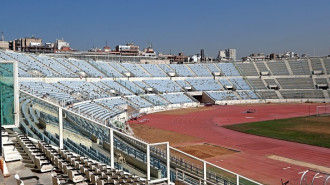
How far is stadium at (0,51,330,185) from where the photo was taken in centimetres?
1024

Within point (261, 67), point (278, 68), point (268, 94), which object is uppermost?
point (261, 67)

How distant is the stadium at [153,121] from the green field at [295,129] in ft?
2.30

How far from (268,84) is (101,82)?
4466 centimetres

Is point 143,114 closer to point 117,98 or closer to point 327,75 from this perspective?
point 117,98

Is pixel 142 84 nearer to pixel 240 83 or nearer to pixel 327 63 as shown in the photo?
pixel 240 83

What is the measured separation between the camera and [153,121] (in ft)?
154

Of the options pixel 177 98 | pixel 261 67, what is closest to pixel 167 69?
pixel 177 98

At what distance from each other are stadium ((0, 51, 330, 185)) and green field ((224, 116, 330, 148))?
701 mm

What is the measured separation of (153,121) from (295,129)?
776 inches

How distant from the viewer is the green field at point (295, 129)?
3224 cm

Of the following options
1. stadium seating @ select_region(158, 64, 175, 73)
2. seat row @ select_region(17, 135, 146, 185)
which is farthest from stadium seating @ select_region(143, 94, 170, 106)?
seat row @ select_region(17, 135, 146, 185)

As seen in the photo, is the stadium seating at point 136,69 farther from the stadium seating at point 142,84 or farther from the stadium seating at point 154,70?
the stadium seating at point 142,84

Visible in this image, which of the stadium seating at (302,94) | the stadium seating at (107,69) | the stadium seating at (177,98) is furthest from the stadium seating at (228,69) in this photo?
the stadium seating at (107,69)

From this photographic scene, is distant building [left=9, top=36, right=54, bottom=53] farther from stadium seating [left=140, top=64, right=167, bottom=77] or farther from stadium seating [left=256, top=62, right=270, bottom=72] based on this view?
stadium seating [left=256, top=62, right=270, bottom=72]
